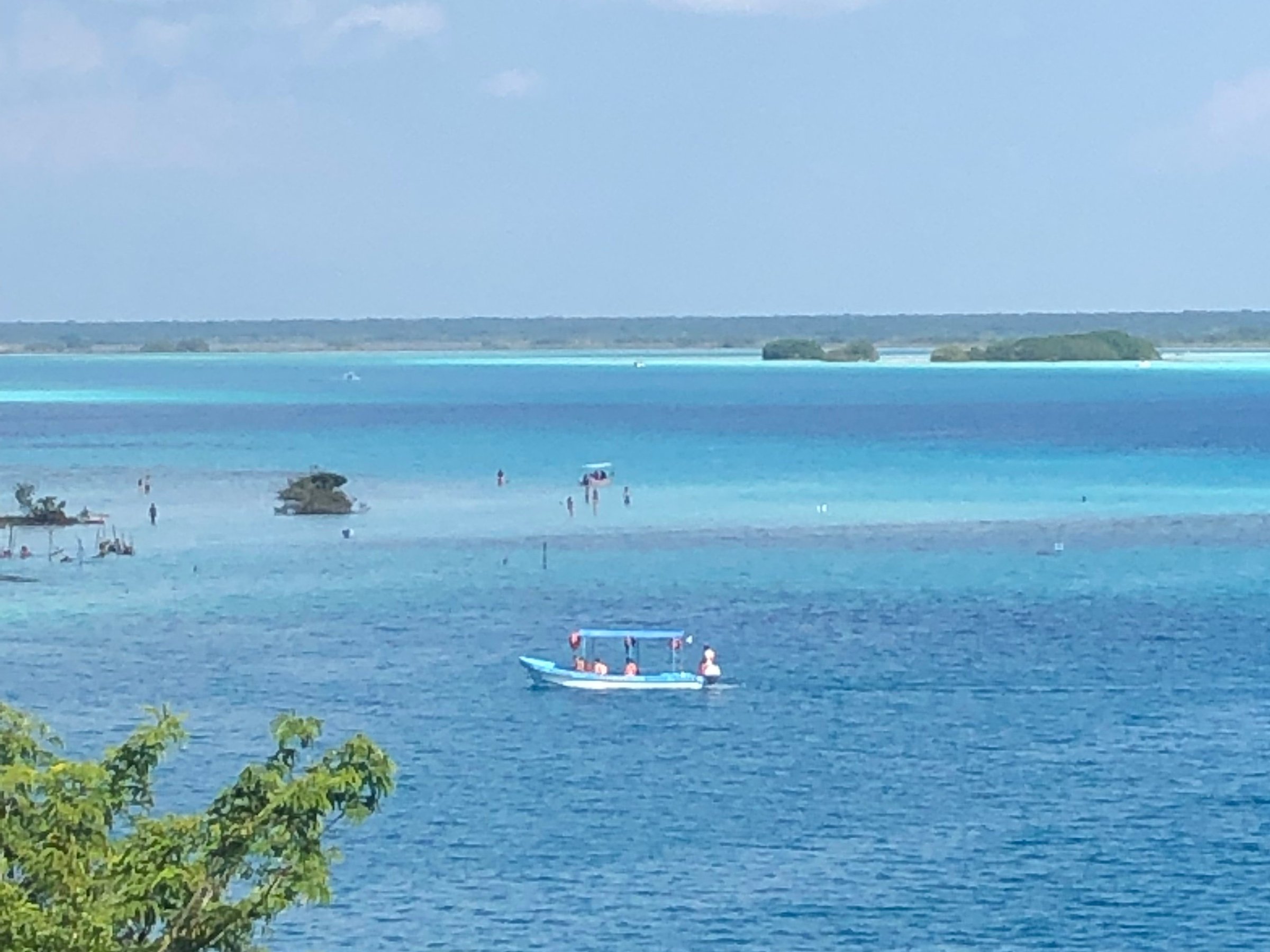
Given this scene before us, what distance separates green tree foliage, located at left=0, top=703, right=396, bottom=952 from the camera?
2095 centimetres

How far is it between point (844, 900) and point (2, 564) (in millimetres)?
57944

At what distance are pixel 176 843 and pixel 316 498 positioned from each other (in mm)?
89991

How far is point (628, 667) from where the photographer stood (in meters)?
63.0

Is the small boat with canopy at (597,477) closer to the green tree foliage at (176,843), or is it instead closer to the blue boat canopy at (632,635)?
the blue boat canopy at (632,635)

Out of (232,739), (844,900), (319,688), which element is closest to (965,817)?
(844,900)

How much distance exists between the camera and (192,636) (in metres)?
70.7

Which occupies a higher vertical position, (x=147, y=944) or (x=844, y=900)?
(x=147, y=944)

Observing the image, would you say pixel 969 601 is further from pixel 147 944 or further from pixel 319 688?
pixel 147 944

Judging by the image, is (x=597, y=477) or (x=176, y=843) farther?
(x=597, y=477)

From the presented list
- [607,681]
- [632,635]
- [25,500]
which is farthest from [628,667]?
[25,500]

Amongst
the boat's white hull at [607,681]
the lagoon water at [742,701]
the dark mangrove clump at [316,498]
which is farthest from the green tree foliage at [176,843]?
the dark mangrove clump at [316,498]

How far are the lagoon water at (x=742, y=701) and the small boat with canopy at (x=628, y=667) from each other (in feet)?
2.97

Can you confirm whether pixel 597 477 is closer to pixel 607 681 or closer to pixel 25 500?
pixel 25 500

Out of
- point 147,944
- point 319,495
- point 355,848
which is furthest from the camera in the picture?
point 319,495
